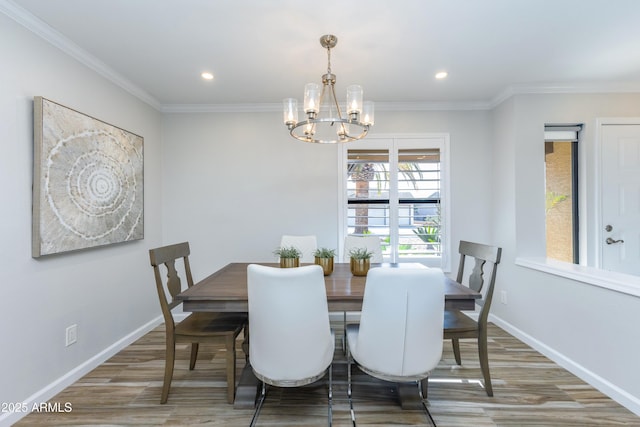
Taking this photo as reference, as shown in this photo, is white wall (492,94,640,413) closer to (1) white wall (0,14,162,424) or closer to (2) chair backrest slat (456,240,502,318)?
(2) chair backrest slat (456,240,502,318)

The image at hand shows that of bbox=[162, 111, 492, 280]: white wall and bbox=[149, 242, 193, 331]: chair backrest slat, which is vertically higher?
bbox=[162, 111, 492, 280]: white wall

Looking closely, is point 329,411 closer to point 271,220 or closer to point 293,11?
point 271,220

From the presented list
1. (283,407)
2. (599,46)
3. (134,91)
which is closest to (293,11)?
(134,91)

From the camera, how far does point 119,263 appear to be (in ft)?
8.50

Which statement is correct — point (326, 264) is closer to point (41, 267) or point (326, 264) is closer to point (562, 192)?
point (41, 267)

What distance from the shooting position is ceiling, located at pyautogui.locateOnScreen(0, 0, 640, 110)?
1.72m

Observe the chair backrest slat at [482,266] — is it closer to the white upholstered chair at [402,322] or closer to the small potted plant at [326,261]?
the white upholstered chair at [402,322]

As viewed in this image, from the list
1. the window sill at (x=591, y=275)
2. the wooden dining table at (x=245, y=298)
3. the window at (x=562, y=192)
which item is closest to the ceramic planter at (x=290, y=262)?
the wooden dining table at (x=245, y=298)

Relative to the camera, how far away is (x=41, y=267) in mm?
1871

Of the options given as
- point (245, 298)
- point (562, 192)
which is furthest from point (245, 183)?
point (562, 192)

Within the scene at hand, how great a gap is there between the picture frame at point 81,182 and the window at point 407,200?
215 cm

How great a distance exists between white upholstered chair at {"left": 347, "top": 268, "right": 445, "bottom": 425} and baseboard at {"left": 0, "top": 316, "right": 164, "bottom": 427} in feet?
6.75

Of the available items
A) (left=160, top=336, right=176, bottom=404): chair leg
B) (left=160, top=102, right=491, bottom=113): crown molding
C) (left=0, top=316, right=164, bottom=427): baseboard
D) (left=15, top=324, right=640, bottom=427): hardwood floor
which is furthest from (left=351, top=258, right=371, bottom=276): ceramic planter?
(left=0, top=316, right=164, bottom=427): baseboard

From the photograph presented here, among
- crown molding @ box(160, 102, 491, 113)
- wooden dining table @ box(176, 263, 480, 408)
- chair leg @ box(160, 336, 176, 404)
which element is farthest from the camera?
crown molding @ box(160, 102, 491, 113)
